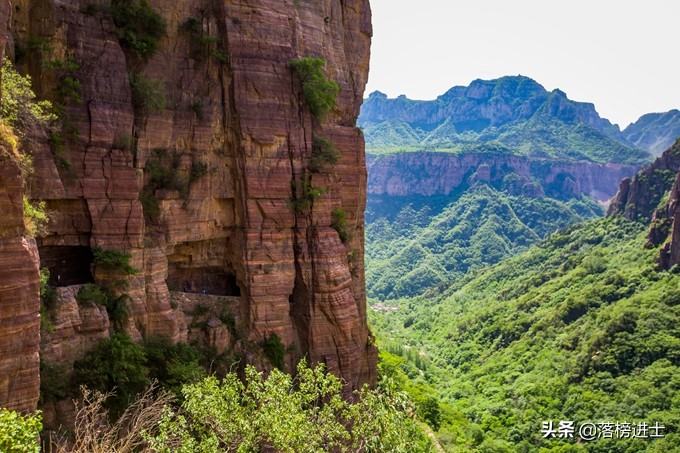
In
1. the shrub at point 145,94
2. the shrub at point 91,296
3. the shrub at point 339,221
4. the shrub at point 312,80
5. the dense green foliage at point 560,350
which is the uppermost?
the shrub at point 312,80

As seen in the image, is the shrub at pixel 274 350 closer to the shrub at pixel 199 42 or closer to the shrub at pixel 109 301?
the shrub at pixel 109 301

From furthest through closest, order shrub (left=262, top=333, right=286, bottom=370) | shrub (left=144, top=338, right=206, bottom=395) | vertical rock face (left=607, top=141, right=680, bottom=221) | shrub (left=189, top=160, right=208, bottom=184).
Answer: vertical rock face (left=607, top=141, right=680, bottom=221) → shrub (left=262, top=333, right=286, bottom=370) → shrub (left=189, top=160, right=208, bottom=184) → shrub (left=144, top=338, right=206, bottom=395)

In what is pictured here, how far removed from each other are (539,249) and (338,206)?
318 ft

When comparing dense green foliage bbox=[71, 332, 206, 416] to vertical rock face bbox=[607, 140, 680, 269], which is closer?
dense green foliage bbox=[71, 332, 206, 416]

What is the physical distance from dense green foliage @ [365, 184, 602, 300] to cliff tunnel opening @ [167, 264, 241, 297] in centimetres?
10806

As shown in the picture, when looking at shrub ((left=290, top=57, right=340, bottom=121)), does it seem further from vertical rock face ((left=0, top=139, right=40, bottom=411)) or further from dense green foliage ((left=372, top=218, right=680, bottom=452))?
dense green foliage ((left=372, top=218, right=680, bottom=452))

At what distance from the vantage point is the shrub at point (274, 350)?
967 inches

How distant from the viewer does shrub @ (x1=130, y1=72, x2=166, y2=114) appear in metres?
21.5

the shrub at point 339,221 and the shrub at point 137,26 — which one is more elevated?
the shrub at point 137,26

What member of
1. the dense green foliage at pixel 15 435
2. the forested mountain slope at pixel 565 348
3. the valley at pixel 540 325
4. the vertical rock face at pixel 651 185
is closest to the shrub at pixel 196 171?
the valley at pixel 540 325

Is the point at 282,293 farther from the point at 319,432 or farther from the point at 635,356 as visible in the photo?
the point at 635,356

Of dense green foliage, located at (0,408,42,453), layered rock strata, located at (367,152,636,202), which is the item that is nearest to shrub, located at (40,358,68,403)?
dense green foliage, located at (0,408,42,453)

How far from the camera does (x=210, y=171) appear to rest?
23906 millimetres

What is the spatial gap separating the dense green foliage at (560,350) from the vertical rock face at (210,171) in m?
21.5
